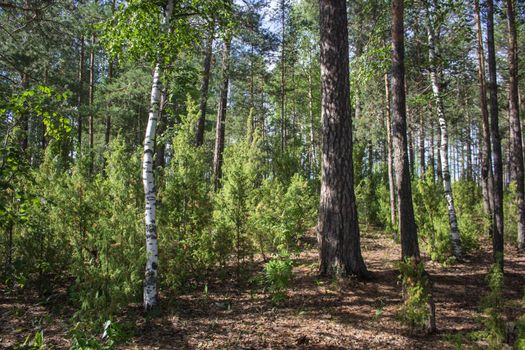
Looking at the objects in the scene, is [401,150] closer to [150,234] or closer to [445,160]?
[150,234]

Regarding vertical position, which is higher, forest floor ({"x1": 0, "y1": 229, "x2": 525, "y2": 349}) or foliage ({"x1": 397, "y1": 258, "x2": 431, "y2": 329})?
foliage ({"x1": 397, "y1": 258, "x2": 431, "y2": 329})

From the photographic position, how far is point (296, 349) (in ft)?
13.5

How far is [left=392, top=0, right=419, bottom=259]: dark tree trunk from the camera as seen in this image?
16.0ft

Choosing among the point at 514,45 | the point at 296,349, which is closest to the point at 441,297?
the point at 296,349

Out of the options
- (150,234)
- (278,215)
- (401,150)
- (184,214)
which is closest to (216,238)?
(184,214)

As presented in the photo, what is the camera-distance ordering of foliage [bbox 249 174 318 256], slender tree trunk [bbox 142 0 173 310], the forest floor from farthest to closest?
foliage [bbox 249 174 318 256] < slender tree trunk [bbox 142 0 173 310] < the forest floor

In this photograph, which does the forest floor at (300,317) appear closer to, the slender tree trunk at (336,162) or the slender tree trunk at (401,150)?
the slender tree trunk at (336,162)

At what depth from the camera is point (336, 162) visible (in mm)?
6051

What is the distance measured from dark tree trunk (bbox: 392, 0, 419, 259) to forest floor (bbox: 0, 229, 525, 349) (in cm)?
109

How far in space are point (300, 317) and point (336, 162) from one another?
262cm

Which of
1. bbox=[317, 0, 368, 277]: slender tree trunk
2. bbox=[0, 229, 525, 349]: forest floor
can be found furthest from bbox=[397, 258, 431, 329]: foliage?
bbox=[317, 0, 368, 277]: slender tree trunk

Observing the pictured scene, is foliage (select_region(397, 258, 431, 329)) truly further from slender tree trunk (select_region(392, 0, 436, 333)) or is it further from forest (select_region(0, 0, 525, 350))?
slender tree trunk (select_region(392, 0, 436, 333))

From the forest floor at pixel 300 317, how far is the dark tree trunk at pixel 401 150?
109 cm

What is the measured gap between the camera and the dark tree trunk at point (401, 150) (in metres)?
4.88
